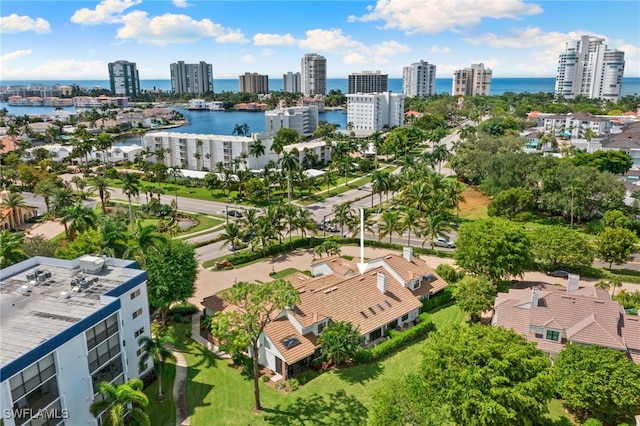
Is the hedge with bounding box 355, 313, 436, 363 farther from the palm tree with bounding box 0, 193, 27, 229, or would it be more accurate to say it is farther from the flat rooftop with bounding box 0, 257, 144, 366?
the palm tree with bounding box 0, 193, 27, 229

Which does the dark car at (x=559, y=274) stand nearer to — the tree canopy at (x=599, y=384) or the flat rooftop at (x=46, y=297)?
the tree canopy at (x=599, y=384)

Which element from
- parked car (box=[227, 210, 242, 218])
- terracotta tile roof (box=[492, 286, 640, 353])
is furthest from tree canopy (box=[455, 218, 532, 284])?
parked car (box=[227, 210, 242, 218])

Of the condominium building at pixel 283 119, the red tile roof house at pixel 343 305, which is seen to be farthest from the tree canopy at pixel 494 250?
the condominium building at pixel 283 119

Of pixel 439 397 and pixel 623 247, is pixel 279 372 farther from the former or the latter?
pixel 623 247

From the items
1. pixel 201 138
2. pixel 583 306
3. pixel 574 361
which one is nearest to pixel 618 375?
pixel 574 361

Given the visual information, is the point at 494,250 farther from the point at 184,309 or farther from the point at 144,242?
the point at 144,242

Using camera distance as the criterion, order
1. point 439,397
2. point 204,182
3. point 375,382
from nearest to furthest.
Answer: point 439,397, point 375,382, point 204,182
